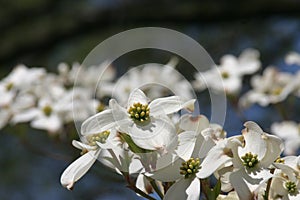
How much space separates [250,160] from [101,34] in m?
1.75

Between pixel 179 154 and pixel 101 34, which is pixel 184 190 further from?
pixel 101 34

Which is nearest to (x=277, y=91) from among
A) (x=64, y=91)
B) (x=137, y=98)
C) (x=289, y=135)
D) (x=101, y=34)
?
(x=289, y=135)

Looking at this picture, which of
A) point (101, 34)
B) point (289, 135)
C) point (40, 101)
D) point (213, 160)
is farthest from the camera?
point (101, 34)

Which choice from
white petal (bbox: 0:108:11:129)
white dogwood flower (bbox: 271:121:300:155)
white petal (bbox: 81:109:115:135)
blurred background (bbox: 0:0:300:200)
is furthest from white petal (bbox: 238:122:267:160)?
blurred background (bbox: 0:0:300:200)

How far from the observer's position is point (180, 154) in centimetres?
49

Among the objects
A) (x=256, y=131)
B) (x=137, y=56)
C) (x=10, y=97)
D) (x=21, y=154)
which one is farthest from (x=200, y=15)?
(x=256, y=131)

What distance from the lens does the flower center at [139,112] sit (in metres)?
0.52

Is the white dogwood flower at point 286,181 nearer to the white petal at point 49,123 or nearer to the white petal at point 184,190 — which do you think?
the white petal at point 184,190

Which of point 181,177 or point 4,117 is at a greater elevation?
point 4,117

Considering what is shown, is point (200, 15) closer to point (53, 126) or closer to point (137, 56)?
point (137, 56)

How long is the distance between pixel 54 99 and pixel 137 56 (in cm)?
123

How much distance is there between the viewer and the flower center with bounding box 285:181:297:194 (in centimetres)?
49

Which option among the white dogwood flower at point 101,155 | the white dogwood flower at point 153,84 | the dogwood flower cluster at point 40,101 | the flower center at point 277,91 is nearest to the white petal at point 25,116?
the dogwood flower cluster at point 40,101

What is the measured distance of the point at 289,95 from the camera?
111 centimetres
